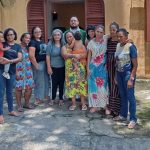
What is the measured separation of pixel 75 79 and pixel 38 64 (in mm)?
768

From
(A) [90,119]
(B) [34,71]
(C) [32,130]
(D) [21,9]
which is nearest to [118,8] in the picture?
(D) [21,9]

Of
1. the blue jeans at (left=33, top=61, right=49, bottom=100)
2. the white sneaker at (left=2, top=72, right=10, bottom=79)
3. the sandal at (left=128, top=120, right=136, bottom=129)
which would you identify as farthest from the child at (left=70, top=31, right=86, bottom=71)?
the sandal at (left=128, top=120, right=136, bottom=129)

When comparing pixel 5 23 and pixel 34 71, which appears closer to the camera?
pixel 34 71

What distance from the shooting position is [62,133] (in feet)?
19.7

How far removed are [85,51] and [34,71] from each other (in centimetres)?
110

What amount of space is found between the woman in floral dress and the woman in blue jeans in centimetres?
51

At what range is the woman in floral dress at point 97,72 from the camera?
22.0 feet

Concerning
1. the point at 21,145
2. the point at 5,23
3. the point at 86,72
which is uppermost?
the point at 5,23

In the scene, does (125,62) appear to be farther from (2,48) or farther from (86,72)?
(2,48)

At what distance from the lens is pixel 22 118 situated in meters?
6.79

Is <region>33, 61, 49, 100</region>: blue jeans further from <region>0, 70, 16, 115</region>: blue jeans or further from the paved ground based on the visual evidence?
<region>0, 70, 16, 115</region>: blue jeans

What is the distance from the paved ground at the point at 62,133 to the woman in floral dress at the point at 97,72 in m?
0.26

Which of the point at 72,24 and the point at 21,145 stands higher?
the point at 72,24

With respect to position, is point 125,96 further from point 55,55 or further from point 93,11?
point 93,11
